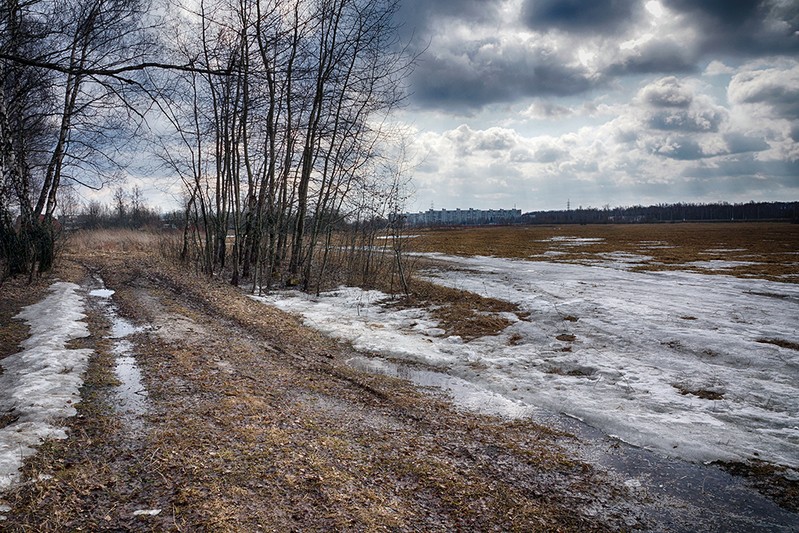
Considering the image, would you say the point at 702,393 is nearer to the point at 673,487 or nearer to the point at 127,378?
the point at 673,487

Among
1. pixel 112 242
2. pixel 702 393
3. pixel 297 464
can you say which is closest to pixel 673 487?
pixel 702 393

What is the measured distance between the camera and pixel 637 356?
316 inches

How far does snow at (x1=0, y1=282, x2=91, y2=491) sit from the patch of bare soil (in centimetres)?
15

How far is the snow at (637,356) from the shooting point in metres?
5.29

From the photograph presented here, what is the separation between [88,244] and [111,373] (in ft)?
86.1

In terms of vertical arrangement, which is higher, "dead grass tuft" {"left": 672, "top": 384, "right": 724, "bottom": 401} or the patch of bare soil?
the patch of bare soil

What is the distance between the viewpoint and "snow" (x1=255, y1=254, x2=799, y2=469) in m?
5.29

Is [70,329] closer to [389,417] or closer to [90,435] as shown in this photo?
[90,435]

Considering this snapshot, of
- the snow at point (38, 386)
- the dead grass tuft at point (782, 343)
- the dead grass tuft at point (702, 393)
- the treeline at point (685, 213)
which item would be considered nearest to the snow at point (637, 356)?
the dead grass tuft at point (702, 393)

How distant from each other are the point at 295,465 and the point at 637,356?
669cm

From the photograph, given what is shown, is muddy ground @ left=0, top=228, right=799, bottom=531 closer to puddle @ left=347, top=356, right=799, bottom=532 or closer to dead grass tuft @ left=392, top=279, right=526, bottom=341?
puddle @ left=347, top=356, right=799, bottom=532

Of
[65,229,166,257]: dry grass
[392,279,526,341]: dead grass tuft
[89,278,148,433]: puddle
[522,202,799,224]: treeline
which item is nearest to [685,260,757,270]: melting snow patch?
[392,279,526,341]: dead grass tuft

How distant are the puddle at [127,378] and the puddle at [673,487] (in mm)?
3796

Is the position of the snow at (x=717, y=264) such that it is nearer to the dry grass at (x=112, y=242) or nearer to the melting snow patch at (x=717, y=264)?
the melting snow patch at (x=717, y=264)
